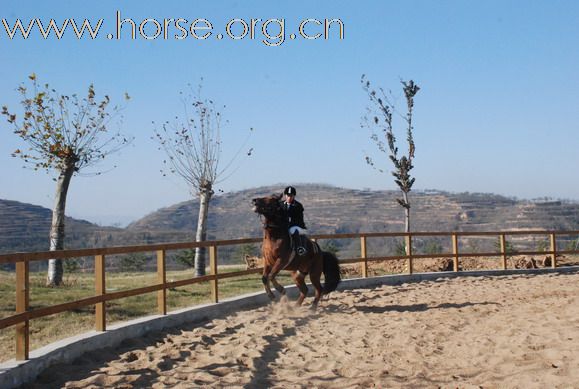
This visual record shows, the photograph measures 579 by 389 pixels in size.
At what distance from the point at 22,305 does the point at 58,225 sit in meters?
9.64

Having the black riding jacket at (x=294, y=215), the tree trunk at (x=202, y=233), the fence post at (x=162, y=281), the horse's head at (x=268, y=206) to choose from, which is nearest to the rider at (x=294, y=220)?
the black riding jacket at (x=294, y=215)

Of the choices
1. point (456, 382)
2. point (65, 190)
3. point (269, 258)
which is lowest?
point (456, 382)

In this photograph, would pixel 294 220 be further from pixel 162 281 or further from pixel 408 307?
pixel 162 281

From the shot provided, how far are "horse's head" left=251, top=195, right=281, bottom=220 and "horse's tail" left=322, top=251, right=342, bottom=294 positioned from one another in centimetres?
194

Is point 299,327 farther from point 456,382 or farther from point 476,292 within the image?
point 476,292

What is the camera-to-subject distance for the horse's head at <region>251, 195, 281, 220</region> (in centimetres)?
975

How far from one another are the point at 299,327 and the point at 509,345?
302 centimetres

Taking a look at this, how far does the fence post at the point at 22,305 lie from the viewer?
18.7ft

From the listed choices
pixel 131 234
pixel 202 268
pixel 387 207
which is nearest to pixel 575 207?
pixel 387 207

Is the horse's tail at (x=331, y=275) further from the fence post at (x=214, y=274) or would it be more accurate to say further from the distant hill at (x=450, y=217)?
the distant hill at (x=450, y=217)

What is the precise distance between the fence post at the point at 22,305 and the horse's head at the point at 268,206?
4.33m

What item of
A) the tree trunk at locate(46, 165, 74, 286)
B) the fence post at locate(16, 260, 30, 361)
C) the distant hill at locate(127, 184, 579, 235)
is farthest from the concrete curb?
the distant hill at locate(127, 184, 579, 235)

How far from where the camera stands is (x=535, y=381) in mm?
5664

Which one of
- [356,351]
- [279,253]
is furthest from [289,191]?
[356,351]
